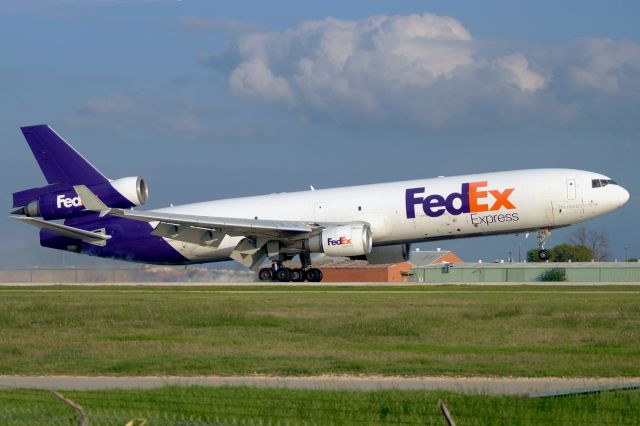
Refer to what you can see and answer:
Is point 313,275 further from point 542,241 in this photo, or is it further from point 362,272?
point 362,272

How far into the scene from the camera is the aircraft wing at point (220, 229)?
46406 millimetres

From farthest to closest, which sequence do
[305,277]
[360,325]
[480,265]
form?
1. [480,265]
2. [305,277]
3. [360,325]

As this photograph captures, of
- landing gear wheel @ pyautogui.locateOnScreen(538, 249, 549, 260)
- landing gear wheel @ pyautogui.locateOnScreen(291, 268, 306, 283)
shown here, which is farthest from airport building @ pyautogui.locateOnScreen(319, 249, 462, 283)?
landing gear wheel @ pyautogui.locateOnScreen(538, 249, 549, 260)

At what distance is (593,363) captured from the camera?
18656 mm

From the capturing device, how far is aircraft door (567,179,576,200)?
46125 millimetres

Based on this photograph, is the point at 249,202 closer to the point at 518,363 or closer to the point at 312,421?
the point at 518,363

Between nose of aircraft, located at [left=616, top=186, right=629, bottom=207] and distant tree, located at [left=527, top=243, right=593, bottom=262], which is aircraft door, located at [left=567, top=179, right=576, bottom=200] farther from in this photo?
distant tree, located at [left=527, top=243, right=593, bottom=262]

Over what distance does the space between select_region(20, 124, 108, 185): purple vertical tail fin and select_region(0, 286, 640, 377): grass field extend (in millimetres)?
14509

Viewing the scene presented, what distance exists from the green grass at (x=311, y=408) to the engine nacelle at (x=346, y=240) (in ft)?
103

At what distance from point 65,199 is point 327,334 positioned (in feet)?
96.9

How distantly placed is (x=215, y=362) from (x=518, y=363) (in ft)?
18.0

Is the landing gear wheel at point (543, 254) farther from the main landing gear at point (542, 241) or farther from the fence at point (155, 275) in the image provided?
the fence at point (155, 275)

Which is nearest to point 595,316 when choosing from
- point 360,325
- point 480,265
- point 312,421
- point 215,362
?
point 360,325

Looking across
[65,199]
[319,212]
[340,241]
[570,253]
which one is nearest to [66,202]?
[65,199]
